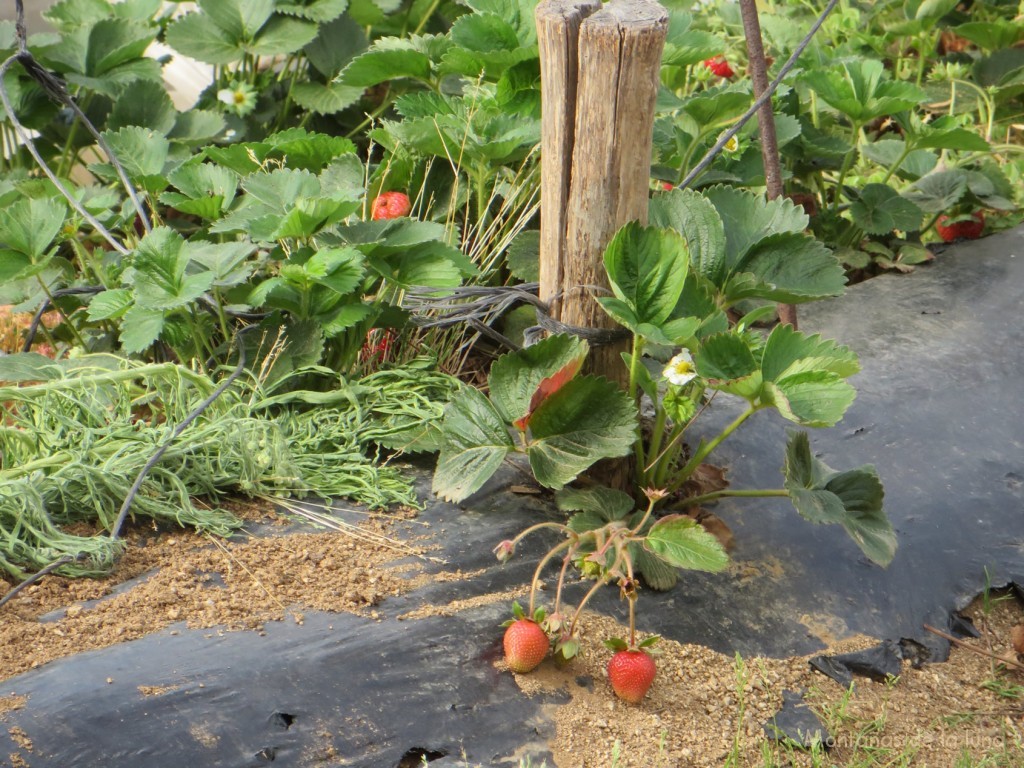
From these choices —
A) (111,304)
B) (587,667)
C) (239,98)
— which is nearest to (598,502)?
(587,667)

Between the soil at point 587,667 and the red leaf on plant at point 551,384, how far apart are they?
0.32m

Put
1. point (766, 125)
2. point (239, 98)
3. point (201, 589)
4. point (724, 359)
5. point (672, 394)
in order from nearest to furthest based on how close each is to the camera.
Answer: point (201, 589), point (724, 359), point (672, 394), point (766, 125), point (239, 98)

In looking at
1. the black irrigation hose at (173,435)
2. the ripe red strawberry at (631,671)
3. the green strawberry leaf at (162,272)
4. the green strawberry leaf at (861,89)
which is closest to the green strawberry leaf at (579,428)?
the ripe red strawberry at (631,671)

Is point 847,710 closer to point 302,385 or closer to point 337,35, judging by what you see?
point 302,385

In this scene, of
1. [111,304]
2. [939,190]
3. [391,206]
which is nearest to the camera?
[111,304]

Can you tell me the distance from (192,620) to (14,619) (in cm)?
28

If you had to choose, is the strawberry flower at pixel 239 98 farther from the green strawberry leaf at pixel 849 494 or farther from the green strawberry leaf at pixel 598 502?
the green strawberry leaf at pixel 849 494

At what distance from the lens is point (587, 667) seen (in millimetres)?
1837

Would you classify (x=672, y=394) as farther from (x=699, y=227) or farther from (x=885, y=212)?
(x=885, y=212)

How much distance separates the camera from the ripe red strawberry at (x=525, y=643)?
1.75m

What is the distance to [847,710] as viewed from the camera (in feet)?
6.31

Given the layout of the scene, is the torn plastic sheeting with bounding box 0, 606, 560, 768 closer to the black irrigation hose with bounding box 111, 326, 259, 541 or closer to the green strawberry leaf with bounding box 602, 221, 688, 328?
the black irrigation hose with bounding box 111, 326, 259, 541

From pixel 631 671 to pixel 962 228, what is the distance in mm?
2341

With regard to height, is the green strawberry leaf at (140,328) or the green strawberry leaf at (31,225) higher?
the green strawberry leaf at (31,225)
